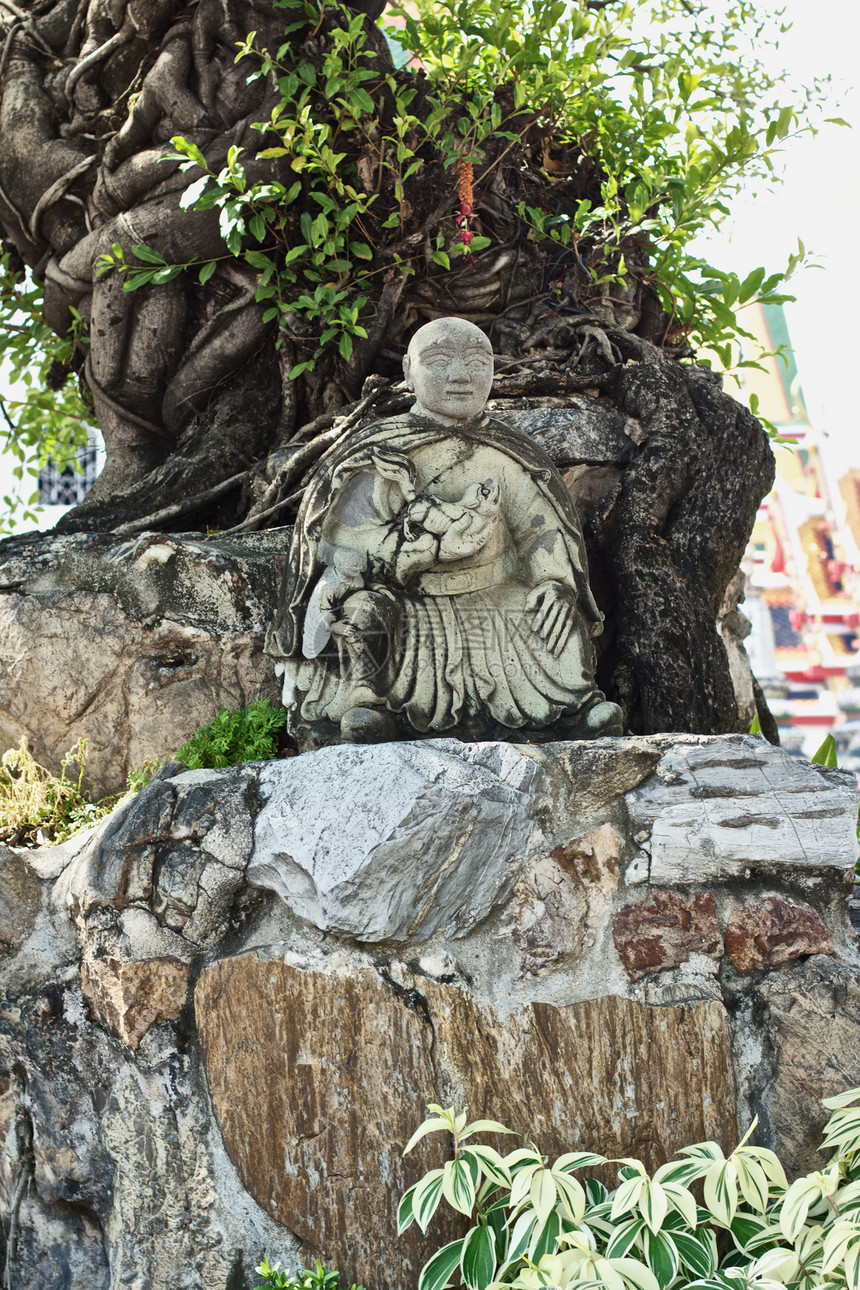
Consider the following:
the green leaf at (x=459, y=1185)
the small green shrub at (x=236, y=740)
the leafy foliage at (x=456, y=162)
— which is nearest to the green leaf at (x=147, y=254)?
the leafy foliage at (x=456, y=162)

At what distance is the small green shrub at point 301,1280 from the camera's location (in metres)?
2.38

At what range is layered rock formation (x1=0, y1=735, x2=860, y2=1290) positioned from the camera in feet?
8.36

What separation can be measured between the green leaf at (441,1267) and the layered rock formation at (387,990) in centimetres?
16

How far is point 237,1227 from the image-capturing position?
255 centimetres

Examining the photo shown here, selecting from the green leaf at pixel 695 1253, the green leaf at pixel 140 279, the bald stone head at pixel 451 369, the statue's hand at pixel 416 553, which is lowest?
the green leaf at pixel 695 1253

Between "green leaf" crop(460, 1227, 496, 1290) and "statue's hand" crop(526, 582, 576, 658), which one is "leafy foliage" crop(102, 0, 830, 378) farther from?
"green leaf" crop(460, 1227, 496, 1290)

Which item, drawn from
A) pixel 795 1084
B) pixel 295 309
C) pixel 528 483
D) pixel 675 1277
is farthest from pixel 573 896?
pixel 295 309

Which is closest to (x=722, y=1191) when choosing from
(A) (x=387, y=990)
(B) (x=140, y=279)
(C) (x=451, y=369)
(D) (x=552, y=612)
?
(A) (x=387, y=990)

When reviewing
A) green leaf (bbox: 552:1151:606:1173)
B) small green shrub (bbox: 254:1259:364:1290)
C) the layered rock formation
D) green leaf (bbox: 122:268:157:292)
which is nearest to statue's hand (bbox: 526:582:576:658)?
the layered rock formation

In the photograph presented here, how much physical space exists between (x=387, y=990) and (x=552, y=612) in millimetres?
1184

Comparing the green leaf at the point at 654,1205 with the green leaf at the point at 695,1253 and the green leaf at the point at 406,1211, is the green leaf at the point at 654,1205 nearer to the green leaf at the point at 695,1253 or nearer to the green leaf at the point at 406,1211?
the green leaf at the point at 695,1253

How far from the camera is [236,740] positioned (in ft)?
11.6

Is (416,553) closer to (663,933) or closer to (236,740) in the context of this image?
(236,740)

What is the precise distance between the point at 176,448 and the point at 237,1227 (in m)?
3.28
